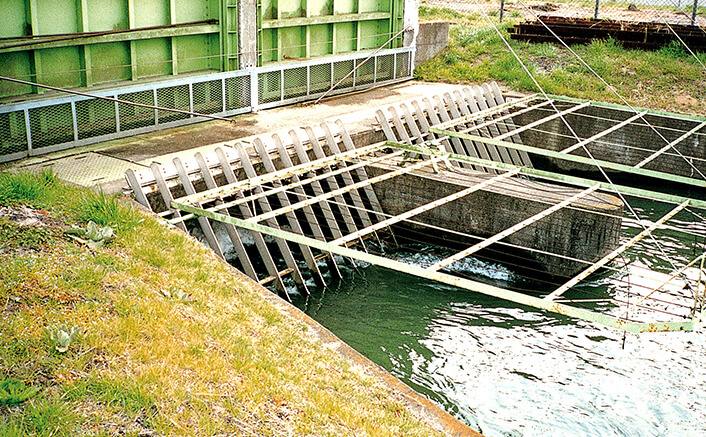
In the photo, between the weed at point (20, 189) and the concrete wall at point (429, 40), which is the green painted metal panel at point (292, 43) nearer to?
the concrete wall at point (429, 40)

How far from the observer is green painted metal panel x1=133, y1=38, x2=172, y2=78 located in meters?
13.8

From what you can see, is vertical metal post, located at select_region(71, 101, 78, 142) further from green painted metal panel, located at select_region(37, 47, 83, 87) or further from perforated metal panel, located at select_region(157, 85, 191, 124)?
perforated metal panel, located at select_region(157, 85, 191, 124)

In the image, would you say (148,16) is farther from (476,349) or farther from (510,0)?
(510,0)

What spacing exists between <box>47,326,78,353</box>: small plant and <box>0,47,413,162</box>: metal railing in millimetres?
6467

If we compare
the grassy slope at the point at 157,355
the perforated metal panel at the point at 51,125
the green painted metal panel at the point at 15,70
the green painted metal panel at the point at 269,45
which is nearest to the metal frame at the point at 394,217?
the grassy slope at the point at 157,355

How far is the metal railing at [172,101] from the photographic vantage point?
11789 mm

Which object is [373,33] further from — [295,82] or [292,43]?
[295,82]

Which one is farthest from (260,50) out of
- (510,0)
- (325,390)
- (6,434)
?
(510,0)

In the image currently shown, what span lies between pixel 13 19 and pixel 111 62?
1948 mm

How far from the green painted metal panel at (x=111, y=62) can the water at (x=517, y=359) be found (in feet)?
17.8

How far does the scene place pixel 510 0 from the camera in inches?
1350

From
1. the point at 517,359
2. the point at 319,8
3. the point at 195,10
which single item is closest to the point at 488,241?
the point at 517,359

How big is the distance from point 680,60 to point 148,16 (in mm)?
12698

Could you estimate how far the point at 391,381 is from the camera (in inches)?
263
